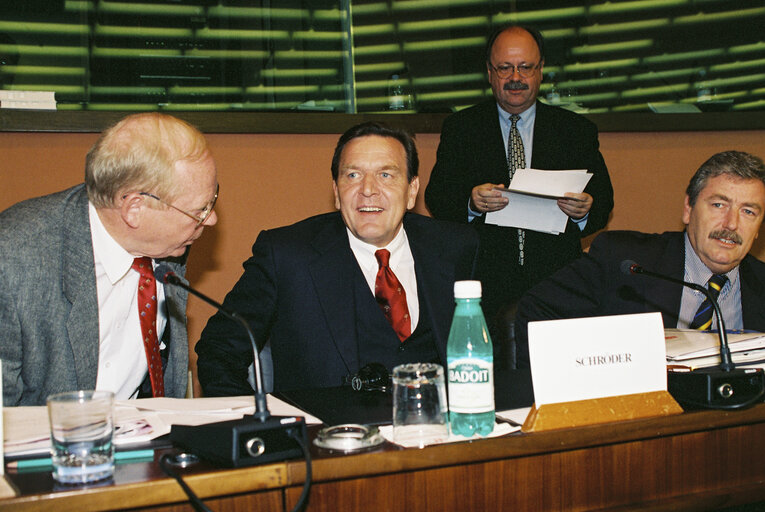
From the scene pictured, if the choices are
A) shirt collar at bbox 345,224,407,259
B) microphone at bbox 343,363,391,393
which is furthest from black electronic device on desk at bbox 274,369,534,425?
shirt collar at bbox 345,224,407,259

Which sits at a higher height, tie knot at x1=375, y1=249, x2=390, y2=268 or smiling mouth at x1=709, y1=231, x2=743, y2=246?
smiling mouth at x1=709, y1=231, x2=743, y2=246

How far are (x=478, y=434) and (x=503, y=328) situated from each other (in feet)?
3.18

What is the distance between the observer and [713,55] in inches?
154

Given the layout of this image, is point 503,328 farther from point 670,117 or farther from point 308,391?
point 670,117

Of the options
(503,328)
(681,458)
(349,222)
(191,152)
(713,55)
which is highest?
(713,55)

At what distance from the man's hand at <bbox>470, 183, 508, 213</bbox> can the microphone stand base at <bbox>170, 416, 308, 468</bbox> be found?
5.76 ft

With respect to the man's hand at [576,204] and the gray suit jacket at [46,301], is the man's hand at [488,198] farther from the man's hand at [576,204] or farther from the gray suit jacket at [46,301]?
the gray suit jacket at [46,301]

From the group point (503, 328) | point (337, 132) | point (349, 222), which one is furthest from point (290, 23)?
point (503, 328)

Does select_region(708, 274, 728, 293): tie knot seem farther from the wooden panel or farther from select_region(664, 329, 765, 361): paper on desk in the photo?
the wooden panel

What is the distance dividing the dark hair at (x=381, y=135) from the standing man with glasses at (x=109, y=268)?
1.54ft

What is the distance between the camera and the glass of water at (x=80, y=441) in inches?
40.6

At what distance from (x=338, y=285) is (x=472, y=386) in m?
0.90

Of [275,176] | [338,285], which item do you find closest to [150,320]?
[338,285]

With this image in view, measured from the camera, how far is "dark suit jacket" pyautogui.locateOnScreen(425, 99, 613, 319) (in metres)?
2.94
